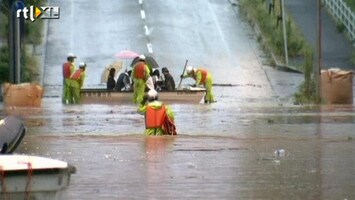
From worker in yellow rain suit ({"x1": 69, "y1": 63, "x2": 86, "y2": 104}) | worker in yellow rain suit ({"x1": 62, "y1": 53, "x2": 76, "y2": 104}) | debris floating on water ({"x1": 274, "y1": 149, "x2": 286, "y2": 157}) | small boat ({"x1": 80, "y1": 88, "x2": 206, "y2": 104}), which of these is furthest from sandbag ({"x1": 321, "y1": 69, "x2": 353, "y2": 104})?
debris floating on water ({"x1": 274, "y1": 149, "x2": 286, "y2": 157})

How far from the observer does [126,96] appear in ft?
115

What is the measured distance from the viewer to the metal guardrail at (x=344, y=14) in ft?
175

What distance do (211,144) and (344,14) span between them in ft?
119

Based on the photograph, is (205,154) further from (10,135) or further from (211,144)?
(10,135)

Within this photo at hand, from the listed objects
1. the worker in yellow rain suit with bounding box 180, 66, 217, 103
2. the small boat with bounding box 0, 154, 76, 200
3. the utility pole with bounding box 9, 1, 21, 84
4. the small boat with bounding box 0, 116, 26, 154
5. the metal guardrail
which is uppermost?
the metal guardrail

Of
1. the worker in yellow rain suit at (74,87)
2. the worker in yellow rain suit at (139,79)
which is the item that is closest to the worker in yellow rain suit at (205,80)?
the worker in yellow rain suit at (139,79)

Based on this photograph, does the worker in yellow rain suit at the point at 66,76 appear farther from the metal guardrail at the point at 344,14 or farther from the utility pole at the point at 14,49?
the metal guardrail at the point at 344,14

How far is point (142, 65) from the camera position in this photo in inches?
1345

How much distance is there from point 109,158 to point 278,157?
7.36ft

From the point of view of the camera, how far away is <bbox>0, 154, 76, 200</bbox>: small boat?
9969 mm

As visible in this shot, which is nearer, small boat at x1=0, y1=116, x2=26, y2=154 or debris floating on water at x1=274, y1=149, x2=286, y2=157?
small boat at x1=0, y1=116, x2=26, y2=154

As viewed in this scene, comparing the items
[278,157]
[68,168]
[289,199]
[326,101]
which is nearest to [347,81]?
[326,101]

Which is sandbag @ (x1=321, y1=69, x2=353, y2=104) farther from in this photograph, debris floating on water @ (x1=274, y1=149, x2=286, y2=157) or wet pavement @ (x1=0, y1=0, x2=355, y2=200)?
debris floating on water @ (x1=274, y1=149, x2=286, y2=157)

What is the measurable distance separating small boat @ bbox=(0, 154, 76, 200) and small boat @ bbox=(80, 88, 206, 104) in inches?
948
